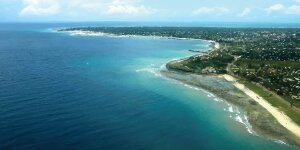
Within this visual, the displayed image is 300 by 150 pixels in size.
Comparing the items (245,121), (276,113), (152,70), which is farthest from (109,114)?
(152,70)

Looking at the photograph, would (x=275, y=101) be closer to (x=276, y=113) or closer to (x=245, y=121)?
(x=276, y=113)

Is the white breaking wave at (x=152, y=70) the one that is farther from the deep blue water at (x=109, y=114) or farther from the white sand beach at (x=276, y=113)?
the white sand beach at (x=276, y=113)

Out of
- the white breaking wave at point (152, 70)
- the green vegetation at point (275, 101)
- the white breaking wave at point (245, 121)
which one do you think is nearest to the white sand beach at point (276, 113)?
the green vegetation at point (275, 101)

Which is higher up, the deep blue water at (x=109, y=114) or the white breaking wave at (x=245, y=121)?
the deep blue water at (x=109, y=114)

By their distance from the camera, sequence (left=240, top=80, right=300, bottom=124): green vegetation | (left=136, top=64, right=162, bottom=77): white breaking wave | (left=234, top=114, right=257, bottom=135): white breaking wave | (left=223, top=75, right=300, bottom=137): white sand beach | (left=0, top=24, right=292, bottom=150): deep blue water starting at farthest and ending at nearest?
(left=136, top=64, right=162, bottom=77): white breaking wave
(left=240, top=80, right=300, bottom=124): green vegetation
(left=223, top=75, right=300, bottom=137): white sand beach
(left=234, top=114, right=257, bottom=135): white breaking wave
(left=0, top=24, right=292, bottom=150): deep blue water

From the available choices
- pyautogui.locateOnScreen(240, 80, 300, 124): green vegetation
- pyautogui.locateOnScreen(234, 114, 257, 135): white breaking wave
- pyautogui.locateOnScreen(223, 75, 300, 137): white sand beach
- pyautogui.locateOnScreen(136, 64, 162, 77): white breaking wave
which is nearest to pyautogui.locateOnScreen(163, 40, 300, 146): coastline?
pyautogui.locateOnScreen(223, 75, 300, 137): white sand beach

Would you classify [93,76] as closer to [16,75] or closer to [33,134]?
[16,75]

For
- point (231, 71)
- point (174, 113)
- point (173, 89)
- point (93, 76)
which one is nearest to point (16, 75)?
point (93, 76)

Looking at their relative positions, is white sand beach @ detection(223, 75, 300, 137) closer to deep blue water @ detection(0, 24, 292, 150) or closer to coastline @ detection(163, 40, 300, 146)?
coastline @ detection(163, 40, 300, 146)

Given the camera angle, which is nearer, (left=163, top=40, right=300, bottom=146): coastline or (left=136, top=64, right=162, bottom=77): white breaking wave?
(left=163, top=40, right=300, bottom=146): coastline

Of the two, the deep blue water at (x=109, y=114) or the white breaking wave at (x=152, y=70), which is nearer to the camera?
the deep blue water at (x=109, y=114)

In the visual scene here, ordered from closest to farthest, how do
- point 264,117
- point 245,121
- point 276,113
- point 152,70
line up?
1. point 245,121
2. point 264,117
3. point 276,113
4. point 152,70
